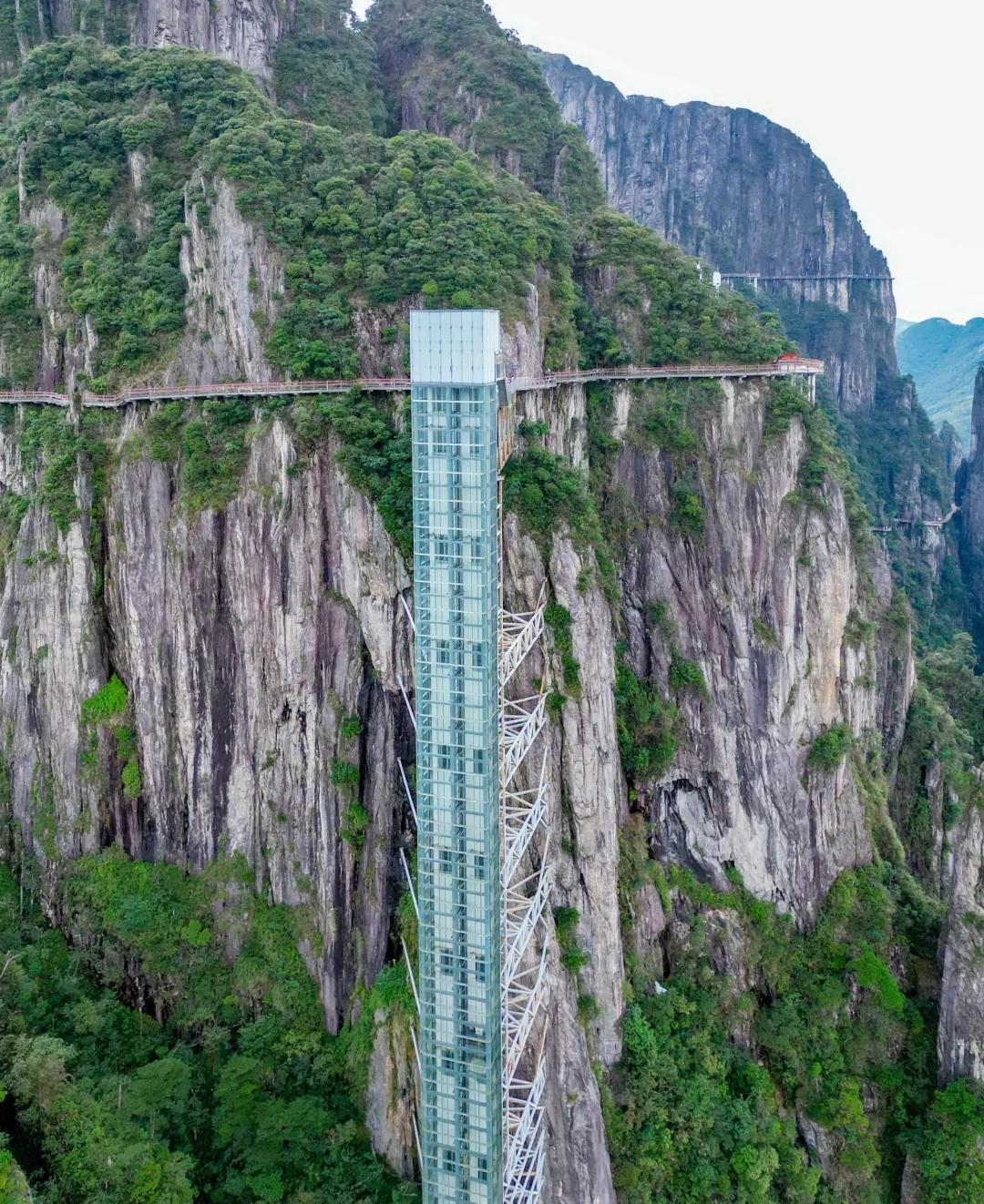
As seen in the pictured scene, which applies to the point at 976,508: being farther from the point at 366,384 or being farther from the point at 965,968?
the point at 366,384

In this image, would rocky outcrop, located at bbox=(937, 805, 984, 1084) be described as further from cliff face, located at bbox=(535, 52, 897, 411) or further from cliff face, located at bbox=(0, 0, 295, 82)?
cliff face, located at bbox=(535, 52, 897, 411)

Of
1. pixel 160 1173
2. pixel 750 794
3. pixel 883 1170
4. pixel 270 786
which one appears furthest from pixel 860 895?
pixel 160 1173

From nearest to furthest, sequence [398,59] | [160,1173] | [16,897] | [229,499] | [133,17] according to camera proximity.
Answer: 1. [160,1173]
2. [229,499]
3. [16,897]
4. [133,17]
5. [398,59]

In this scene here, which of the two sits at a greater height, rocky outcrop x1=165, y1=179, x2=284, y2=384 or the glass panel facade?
rocky outcrop x1=165, y1=179, x2=284, y2=384

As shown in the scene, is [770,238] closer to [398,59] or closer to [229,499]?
[398,59]

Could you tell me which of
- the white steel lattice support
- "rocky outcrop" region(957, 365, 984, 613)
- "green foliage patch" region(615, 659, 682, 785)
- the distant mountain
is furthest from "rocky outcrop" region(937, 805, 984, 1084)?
the distant mountain

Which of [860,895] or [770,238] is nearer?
[860,895]

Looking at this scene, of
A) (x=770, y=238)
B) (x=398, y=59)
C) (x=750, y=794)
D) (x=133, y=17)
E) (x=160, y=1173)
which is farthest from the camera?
(x=770, y=238)
